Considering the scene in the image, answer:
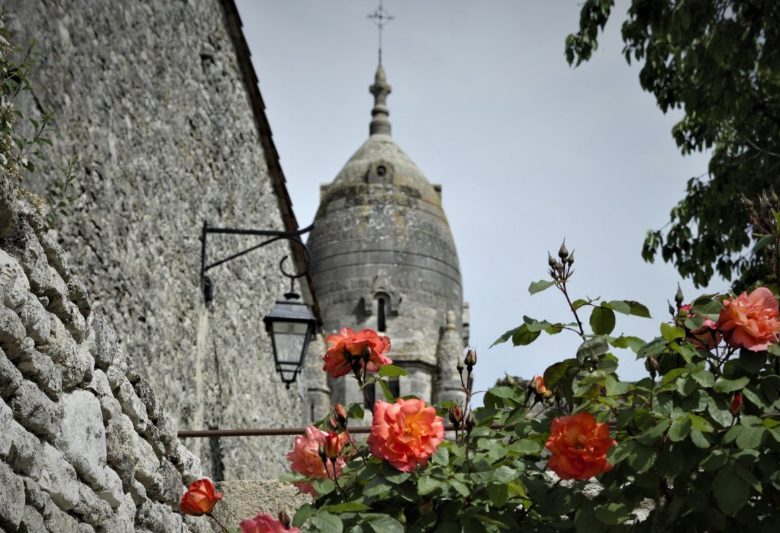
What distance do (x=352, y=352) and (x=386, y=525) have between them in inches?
24.3

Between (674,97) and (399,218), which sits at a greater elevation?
(399,218)

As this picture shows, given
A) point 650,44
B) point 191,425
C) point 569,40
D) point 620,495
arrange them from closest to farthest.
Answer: point 620,495 → point 191,425 → point 569,40 → point 650,44

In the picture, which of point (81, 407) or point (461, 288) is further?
point (461, 288)

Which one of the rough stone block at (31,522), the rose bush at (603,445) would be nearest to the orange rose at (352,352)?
the rose bush at (603,445)

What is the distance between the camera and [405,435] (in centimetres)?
308

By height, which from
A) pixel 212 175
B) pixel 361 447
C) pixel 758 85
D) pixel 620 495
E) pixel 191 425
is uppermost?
pixel 758 85

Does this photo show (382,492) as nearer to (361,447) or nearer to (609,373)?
A: (361,447)

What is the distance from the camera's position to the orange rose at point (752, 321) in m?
3.05

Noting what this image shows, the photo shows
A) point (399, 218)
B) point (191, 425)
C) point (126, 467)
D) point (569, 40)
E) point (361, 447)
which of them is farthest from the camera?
point (399, 218)

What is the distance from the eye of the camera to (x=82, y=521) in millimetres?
3625

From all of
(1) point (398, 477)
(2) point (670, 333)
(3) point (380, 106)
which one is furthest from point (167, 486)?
(3) point (380, 106)

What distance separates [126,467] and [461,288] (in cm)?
2917

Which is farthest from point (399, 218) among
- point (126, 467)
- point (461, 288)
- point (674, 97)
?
point (126, 467)

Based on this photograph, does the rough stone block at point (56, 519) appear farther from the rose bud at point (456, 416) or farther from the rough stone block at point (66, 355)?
the rose bud at point (456, 416)
